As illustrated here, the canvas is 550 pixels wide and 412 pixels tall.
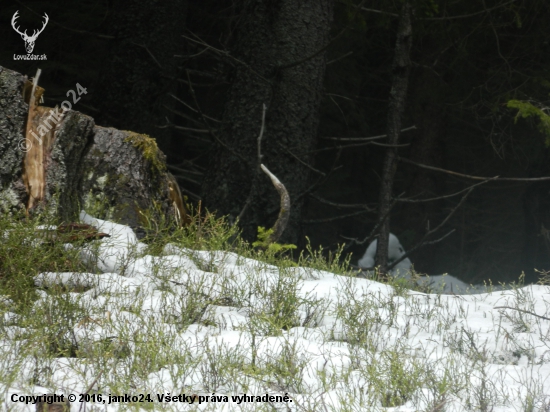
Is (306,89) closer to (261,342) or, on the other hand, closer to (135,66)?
(135,66)

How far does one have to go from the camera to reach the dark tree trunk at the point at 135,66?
845cm

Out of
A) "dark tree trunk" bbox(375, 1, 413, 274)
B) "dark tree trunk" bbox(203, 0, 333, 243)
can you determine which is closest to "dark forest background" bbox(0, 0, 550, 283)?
"dark tree trunk" bbox(203, 0, 333, 243)

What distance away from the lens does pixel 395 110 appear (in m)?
8.74

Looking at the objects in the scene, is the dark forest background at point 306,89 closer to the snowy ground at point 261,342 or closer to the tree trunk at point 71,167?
the tree trunk at point 71,167

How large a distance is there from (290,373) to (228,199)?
4382mm

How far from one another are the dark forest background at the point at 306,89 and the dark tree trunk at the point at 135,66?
18 millimetres

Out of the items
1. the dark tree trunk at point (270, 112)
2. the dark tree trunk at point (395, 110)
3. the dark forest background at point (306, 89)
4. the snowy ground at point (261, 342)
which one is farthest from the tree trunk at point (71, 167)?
the dark tree trunk at point (395, 110)

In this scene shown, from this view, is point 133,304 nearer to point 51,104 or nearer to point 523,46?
point 51,104

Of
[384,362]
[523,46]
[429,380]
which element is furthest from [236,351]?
[523,46]

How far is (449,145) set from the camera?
1870cm

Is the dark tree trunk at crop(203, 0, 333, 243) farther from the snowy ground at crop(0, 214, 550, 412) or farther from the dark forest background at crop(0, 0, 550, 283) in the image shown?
the snowy ground at crop(0, 214, 550, 412)

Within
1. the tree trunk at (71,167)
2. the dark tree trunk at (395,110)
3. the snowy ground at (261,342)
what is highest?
the dark tree trunk at (395,110)

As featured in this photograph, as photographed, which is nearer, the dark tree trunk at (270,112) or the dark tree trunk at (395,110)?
the dark tree trunk at (270,112)

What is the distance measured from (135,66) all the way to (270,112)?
228 centimetres
